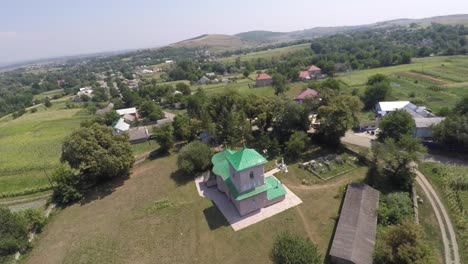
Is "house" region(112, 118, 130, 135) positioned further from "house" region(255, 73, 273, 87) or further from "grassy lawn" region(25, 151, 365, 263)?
"house" region(255, 73, 273, 87)

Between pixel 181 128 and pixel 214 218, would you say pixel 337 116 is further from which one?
pixel 181 128

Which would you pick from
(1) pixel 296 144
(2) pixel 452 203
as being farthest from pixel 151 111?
(2) pixel 452 203

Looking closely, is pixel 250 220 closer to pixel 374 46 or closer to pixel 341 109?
pixel 341 109

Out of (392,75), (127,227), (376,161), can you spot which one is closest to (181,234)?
(127,227)

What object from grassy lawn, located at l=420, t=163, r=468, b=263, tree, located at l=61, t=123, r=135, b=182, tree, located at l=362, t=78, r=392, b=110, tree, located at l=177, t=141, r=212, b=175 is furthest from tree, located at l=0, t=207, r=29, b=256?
tree, located at l=362, t=78, r=392, b=110

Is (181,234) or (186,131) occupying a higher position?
(186,131)

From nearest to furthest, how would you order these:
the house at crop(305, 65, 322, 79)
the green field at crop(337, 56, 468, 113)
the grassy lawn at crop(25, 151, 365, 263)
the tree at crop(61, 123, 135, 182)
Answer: the grassy lawn at crop(25, 151, 365, 263), the tree at crop(61, 123, 135, 182), the green field at crop(337, 56, 468, 113), the house at crop(305, 65, 322, 79)

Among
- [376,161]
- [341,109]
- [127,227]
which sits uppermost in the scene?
[341,109]

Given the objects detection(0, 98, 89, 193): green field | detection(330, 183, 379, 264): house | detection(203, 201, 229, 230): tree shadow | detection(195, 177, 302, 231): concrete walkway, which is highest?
detection(330, 183, 379, 264): house
